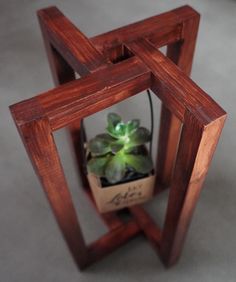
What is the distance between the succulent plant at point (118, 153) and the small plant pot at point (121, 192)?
32 millimetres

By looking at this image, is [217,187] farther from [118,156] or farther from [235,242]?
[118,156]

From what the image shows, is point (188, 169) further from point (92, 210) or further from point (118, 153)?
point (92, 210)

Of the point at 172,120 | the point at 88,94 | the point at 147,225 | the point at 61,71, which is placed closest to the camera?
the point at 88,94

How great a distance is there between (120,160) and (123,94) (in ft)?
0.99

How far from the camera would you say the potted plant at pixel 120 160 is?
2.64 ft

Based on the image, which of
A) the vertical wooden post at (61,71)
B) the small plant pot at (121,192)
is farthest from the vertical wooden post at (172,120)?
the vertical wooden post at (61,71)

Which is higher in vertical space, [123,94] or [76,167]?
[123,94]

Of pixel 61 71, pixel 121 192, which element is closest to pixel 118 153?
pixel 121 192

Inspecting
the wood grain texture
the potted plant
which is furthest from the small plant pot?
the wood grain texture

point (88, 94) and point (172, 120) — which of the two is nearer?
point (88, 94)

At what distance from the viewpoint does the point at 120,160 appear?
0.81 m

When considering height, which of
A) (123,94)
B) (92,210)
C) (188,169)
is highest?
(123,94)

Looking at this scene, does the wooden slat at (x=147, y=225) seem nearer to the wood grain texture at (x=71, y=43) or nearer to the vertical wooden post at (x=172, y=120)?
the vertical wooden post at (x=172, y=120)

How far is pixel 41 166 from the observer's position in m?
0.54
